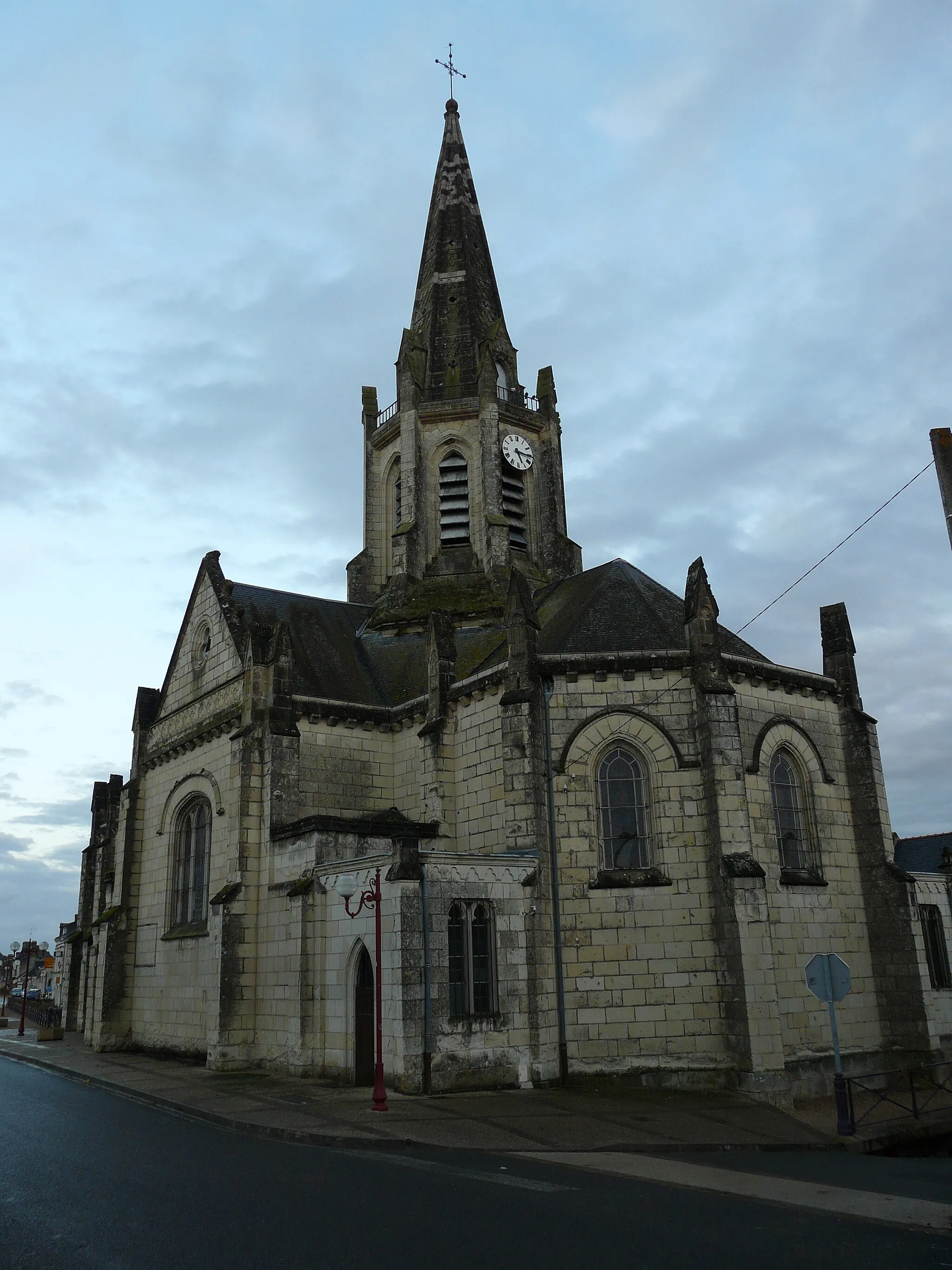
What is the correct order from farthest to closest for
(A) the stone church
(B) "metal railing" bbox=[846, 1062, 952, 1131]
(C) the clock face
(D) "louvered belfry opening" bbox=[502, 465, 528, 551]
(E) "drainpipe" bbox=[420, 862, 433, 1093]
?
(C) the clock face → (D) "louvered belfry opening" bbox=[502, 465, 528, 551] → (A) the stone church → (E) "drainpipe" bbox=[420, 862, 433, 1093] → (B) "metal railing" bbox=[846, 1062, 952, 1131]

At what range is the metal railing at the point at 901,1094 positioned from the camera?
46.2 feet

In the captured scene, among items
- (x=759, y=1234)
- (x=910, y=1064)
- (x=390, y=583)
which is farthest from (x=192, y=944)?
(x=759, y=1234)

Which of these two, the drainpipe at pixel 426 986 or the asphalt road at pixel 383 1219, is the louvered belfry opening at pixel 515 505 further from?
the asphalt road at pixel 383 1219

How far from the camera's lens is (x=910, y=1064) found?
1912cm

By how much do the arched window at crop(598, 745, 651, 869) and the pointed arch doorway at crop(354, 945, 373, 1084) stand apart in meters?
4.80

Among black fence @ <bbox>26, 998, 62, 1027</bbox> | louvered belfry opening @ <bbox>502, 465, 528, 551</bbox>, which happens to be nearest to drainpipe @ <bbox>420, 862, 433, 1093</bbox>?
louvered belfry opening @ <bbox>502, 465, 528, 551</bbox>

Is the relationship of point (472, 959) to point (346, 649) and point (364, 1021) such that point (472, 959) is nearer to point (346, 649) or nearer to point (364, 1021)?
point (364, 1021)

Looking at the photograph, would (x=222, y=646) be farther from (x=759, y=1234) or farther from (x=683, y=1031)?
(x=759, y=1234)

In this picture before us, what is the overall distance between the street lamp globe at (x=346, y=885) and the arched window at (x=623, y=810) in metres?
4.88

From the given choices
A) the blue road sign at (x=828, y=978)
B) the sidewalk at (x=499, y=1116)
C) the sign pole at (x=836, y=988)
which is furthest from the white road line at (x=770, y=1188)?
the blue road sign at (x=828, y=978)

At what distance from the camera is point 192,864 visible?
972 inches

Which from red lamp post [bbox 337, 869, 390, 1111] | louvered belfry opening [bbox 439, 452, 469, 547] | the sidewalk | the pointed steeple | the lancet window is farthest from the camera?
the pointed steeple

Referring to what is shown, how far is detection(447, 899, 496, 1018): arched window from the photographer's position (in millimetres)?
16578

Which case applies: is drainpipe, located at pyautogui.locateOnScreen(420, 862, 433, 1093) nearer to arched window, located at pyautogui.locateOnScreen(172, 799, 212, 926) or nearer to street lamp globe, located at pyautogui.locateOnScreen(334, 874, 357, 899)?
street lamp globe, located at pyautogui.locateOnScreen(334, 874, 357, 899)
